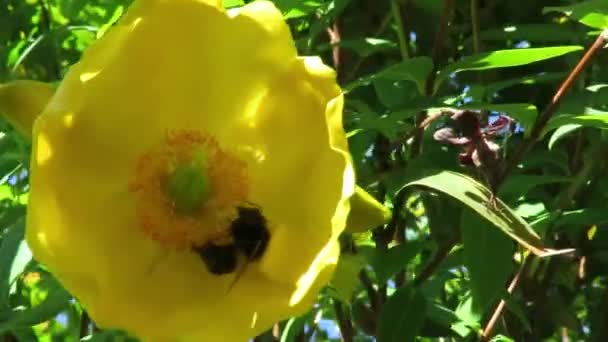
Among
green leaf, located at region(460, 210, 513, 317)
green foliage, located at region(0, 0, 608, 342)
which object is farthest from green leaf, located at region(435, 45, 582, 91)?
green leaf, located at region(460, 210, 513, 317)

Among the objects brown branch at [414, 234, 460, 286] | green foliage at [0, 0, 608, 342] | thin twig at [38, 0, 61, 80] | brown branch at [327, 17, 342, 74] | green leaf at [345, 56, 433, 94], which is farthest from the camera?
brown branch at [327, 17, 342, 74]

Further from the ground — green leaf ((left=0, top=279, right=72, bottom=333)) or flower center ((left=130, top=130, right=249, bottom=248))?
flower center ((left=130, top=130, right=249, bottom=248))

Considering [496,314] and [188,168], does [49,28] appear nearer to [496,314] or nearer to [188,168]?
[188,168]

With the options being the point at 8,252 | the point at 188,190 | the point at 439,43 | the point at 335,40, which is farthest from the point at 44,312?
the point at 335,40

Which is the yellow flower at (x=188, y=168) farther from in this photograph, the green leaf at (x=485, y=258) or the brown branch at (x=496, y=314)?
the brown branch at (x=496, y=314)

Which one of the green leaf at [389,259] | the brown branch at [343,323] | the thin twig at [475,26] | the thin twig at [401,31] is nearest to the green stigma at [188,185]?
the green leaf at [389,259]

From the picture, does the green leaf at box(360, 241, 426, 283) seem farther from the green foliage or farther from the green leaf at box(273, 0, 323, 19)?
the green leaf at box(273, 0, 323, 19)

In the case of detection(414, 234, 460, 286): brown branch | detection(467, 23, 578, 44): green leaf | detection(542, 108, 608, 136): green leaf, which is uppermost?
detection(542, 108, 608, 136): green leaf
